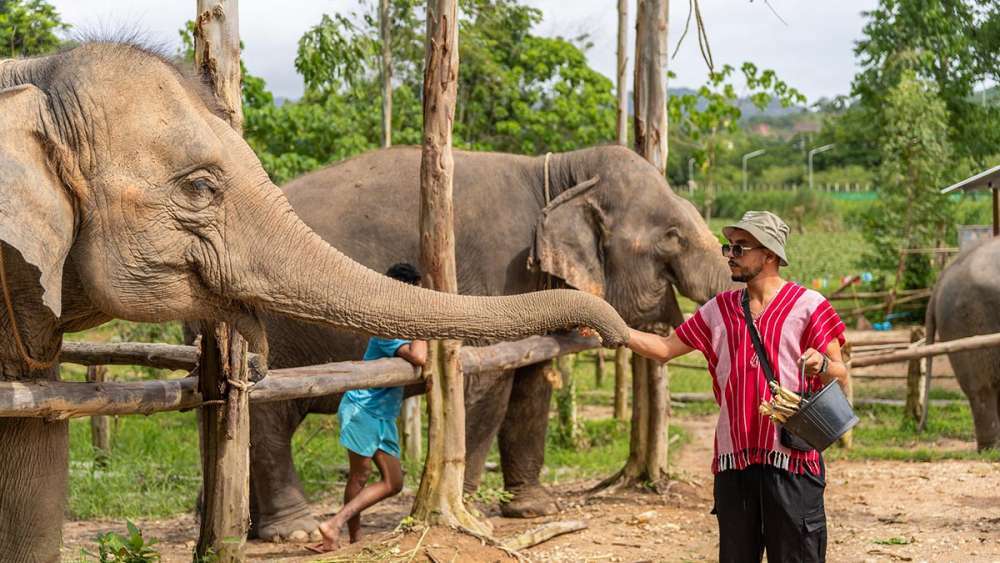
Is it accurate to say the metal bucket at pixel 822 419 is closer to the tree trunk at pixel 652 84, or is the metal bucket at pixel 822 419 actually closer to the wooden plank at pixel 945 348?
the tree trunk at pixel 652 84

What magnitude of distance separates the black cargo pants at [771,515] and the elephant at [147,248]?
0.89 metres

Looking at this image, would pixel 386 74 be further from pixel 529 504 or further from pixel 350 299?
pixel 350 299

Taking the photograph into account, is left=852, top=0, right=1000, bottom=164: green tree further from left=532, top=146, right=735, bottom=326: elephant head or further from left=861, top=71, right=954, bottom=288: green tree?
left=532, top=146, right=735, bottom=326: elephant head

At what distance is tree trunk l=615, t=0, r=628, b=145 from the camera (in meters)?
10.5

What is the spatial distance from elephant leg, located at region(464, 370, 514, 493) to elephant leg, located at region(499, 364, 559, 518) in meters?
0.48

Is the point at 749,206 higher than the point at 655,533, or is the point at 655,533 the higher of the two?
the point at 749,206

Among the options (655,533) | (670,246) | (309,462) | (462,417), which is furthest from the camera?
(309,462)

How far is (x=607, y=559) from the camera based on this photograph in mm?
5906

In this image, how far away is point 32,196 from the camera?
129 inches

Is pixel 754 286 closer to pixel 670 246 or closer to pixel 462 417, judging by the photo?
pixel 462 417

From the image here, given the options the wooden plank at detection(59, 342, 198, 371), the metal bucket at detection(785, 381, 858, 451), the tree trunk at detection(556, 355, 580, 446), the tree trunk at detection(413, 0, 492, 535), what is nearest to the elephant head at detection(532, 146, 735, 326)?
the tree trunk at detection(413, 0, 492, 535)

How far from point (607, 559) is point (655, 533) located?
73 centimetres

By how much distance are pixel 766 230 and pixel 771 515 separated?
0.95 metres

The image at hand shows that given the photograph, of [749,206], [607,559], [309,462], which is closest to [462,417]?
[607,559]
